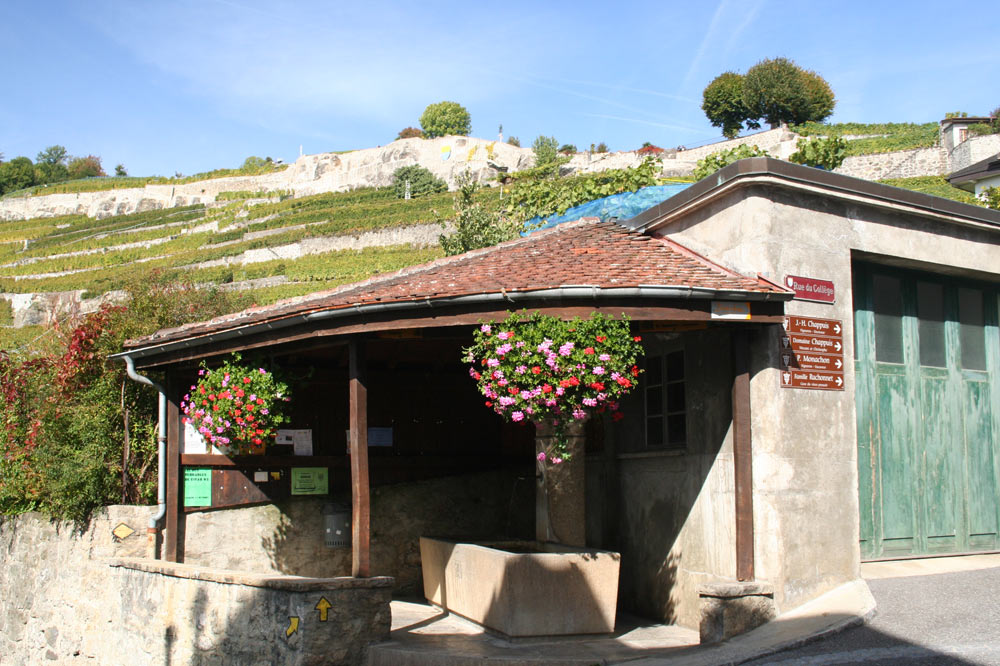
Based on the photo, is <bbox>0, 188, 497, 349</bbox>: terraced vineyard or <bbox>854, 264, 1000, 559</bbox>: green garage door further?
<bbox>0, 188, 497, 349</bbox>: terraced vineyard

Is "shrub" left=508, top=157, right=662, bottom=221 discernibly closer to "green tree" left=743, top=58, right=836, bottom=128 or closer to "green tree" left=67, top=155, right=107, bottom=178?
"green tree" left=743, top=58, right=836, bottom=128

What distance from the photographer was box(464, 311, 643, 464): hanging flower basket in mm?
6293

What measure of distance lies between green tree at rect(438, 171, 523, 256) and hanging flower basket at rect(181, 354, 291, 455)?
660 cm

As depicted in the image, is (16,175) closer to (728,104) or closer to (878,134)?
(728,104)

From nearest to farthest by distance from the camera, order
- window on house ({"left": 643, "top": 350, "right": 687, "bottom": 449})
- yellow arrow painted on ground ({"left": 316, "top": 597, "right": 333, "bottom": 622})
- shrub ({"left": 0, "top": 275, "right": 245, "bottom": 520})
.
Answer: yellow arrow painted on ground ({"left": 316, "top": 597, "right": 333, "bottom": 622})
window on house ({"left": 643, "top": 350, "right": 687, "bottom": 449})
shrub ({"left": 0, "top": 275, "right": 245, "bottom": 520})

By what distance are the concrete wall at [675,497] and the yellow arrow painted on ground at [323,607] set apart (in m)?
2.98

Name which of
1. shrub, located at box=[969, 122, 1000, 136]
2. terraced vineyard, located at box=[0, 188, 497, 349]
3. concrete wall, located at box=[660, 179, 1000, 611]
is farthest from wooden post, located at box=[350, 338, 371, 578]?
shrub, located at box=[969, 122, 1000, 136]

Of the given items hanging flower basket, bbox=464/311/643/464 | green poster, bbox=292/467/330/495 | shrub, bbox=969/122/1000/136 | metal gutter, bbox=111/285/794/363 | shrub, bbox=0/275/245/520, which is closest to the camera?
hanging flower basket, bbox=464/311/643/464

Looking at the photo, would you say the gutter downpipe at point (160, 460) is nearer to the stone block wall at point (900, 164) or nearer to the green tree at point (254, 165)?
the stone block wall at point (900, 164)

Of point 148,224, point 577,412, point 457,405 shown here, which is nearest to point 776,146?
point 148,224

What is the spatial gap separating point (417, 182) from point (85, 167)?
185ft

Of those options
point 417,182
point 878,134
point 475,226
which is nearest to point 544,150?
point 417,182

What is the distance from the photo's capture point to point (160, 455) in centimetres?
921

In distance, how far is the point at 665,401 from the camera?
8.28 m
